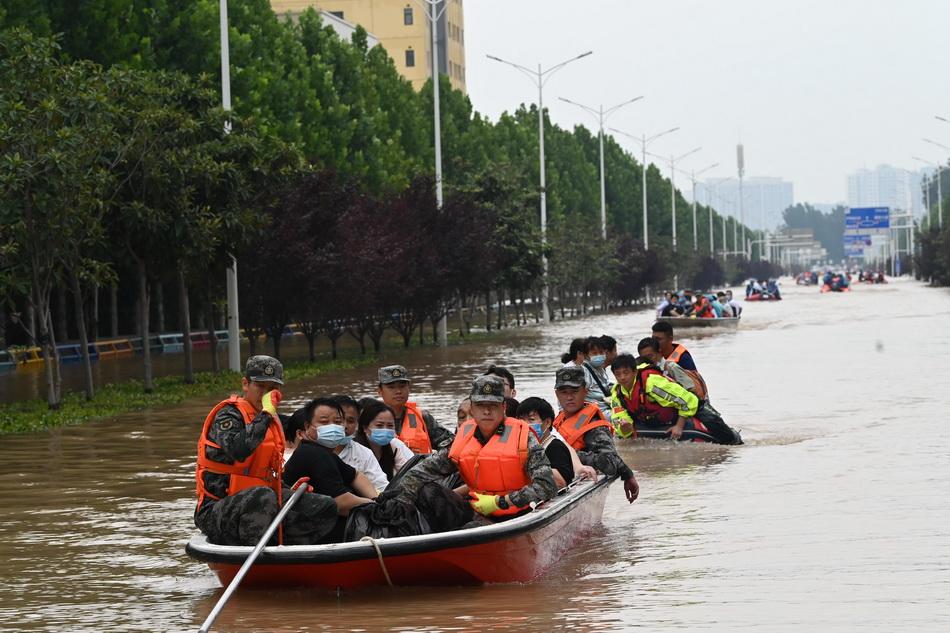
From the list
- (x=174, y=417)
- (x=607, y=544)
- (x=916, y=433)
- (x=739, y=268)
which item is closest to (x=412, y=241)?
(x=174, y=417)

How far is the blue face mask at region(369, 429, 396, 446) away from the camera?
1259 centimetres

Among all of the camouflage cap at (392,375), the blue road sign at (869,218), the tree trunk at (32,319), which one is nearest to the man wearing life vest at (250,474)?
the camouflage cap at (392,375)

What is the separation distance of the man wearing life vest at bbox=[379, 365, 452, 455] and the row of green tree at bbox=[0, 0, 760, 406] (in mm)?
13458

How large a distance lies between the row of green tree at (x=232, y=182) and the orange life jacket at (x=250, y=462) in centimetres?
1523

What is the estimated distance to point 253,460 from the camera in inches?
439

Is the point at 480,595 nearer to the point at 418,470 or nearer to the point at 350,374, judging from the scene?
the point at 418,470

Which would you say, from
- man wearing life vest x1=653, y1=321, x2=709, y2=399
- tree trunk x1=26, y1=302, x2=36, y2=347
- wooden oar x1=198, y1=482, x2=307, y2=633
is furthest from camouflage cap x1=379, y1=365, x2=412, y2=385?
tree trunk x1=26, y1=302, x2=36, y2=347

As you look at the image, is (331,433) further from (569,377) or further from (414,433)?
(569,377)

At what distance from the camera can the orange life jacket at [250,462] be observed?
11016 mm

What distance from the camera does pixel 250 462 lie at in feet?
36.6

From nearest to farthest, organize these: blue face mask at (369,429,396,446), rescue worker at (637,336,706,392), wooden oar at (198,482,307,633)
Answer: wooden oar at (198,482,307,633) → blue face mask at (369,429,396,446) → rescue worker at (637,336,706,392)

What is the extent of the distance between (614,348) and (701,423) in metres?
1.93

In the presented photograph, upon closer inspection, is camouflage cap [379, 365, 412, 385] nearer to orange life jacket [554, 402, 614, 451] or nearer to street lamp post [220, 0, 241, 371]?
orange life jacket [554, 402, 614, 451]

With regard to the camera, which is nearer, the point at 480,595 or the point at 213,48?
the point at 480,595
